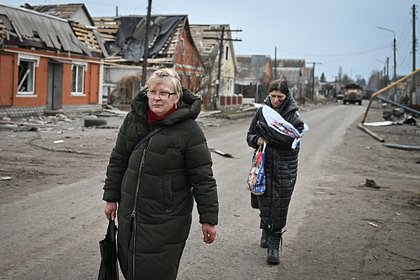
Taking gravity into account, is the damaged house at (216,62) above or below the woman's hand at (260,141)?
above

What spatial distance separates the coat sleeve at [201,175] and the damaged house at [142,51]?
3238 cm

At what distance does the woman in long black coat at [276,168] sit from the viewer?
17.5 feet

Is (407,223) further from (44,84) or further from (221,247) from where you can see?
(44,84)

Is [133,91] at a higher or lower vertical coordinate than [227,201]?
higher

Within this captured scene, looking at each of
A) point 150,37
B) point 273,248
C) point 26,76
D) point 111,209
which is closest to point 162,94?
point 111,209

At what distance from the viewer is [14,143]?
47.3 ft

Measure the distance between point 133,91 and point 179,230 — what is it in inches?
1280

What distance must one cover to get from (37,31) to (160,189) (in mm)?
23113

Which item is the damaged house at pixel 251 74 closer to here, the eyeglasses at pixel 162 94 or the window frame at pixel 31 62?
the window frame at pixel 31 62

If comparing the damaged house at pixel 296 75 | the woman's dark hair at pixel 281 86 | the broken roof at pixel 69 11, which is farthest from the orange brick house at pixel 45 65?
the damaged house at pixel 296 75

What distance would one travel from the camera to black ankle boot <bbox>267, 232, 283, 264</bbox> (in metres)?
5.29

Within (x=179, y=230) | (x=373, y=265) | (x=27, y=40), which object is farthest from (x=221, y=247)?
(x=27, y=40)

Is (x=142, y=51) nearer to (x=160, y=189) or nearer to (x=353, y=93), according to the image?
(x=160, y=189)

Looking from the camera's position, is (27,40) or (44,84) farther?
(44,84)
